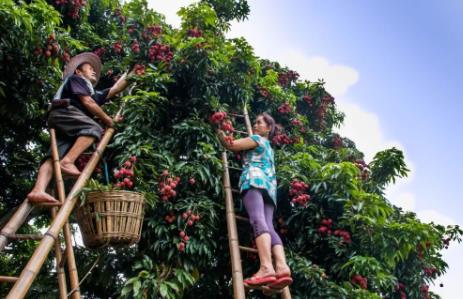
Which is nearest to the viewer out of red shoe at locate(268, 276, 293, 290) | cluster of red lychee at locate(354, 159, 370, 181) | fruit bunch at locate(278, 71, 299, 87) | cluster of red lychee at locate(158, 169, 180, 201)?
red shoe at locate(268, 276, 293, 290)

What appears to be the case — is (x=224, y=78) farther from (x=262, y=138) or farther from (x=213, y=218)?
(x=213, y=218)

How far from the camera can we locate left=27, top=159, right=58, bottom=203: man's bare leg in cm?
279

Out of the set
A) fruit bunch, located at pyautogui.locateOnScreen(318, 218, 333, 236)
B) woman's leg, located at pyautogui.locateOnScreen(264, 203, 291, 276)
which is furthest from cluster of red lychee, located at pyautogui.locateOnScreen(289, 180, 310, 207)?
woman's leg, located at pyautogui.locateOnScreen(264, 203, 291, 276)

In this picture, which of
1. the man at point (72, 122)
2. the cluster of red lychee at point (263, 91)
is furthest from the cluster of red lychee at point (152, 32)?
the man at point (72, 122)

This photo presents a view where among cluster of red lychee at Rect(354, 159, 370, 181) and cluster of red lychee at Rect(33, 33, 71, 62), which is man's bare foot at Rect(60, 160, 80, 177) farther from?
cluster of red lychee at Rect(354, 159, 370, 181)

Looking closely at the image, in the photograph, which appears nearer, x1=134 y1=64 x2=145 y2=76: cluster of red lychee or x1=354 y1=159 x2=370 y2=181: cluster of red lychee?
x1=134 y1=64 x2=145 y2=76: cluster of red lychee

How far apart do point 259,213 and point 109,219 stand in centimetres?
107

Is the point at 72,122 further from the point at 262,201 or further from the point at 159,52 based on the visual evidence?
the point at 159,52

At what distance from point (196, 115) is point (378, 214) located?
1.87 m

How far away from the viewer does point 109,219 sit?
2932mm

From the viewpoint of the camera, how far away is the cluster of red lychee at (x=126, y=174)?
10.7 feet

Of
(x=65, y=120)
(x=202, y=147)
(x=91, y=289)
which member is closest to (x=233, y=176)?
(x=202, y=147)

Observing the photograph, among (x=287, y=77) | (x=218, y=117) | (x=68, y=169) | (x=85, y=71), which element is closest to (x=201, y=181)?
(x=218, y=117)

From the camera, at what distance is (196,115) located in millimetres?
4301
